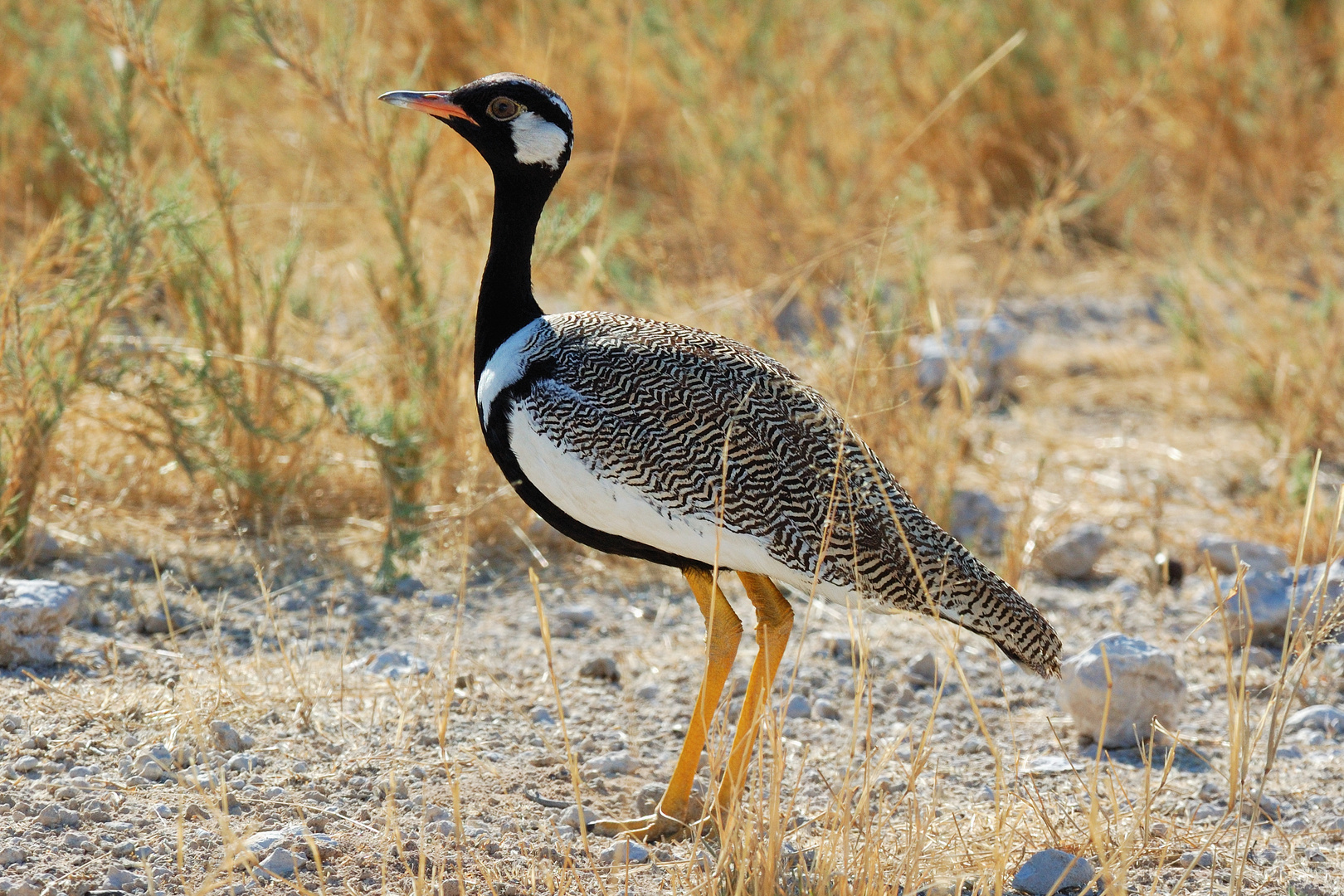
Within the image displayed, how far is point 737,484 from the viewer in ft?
9.64

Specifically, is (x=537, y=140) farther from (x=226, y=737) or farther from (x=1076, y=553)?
(x=1076, y=553)

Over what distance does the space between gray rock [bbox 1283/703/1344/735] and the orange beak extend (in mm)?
2549

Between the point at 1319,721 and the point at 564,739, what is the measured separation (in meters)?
1.97

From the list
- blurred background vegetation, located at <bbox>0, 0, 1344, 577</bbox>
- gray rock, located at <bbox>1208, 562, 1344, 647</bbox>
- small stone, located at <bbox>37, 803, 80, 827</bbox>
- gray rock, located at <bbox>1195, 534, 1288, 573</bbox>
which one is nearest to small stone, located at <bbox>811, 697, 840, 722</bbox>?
blurred background vegetation, located at <bbox>0, 0, 1344, 577</bbox>

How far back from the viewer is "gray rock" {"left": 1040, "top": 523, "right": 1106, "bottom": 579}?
4.50 m

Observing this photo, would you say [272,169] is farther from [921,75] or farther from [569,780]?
[569,780]

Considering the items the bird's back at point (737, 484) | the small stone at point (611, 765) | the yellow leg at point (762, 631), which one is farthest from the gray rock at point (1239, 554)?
the small stone at point (611, 765)

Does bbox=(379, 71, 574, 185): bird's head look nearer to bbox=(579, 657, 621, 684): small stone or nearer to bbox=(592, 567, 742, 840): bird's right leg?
bbox=(592, 567, 742, 840): bird's right leg

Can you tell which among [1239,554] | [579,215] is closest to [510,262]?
[579,215]

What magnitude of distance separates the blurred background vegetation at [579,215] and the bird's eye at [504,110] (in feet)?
2.72

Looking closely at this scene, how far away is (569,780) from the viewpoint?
10.5ft

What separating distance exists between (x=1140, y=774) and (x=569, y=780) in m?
1.38

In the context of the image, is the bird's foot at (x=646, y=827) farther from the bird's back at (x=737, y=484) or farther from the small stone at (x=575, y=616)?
the small stone at (x=575, y=616)

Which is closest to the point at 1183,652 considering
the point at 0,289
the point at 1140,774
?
the point at 1140,774
